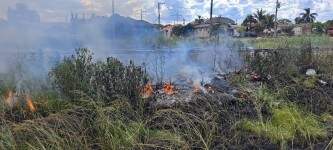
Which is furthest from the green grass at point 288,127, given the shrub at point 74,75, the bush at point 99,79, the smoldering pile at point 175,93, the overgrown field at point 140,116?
the shrub at point 74,75

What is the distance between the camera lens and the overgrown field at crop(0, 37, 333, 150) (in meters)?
6.31

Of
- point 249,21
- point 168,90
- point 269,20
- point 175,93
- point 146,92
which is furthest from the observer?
point 249,21

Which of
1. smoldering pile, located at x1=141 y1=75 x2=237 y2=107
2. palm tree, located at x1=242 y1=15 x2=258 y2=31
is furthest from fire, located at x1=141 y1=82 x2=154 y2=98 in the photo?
palm tree, located at x1=242 y1=15 x2=258 y2=31

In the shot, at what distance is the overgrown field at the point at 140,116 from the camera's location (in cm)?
631

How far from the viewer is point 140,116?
769cm

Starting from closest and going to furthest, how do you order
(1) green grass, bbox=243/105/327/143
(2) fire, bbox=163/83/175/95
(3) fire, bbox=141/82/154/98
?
(1) green grass, bbox=243/105/327/143
(3) fire, bbox=141/82/154/98
(2) fire, bbox=163/83/175/95

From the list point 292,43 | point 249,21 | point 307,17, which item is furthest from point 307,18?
point 292,43

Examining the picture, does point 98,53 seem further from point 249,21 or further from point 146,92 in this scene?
point 249,21

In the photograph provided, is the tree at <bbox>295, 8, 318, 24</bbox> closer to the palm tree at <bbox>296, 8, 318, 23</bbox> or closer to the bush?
the palm tree at <bbox>296, 8, 318, 23</bbox>

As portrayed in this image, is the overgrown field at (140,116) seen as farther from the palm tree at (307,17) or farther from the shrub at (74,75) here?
the palm tree at (307,17)

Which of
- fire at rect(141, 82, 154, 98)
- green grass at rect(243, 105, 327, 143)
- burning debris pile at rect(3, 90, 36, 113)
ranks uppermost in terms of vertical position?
fire at rect(141, 82, 154, 98)

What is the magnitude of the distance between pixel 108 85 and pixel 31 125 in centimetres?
273

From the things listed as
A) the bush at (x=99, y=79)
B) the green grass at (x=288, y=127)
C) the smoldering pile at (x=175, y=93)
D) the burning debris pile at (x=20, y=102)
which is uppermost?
the bush at (x=99, y=79)

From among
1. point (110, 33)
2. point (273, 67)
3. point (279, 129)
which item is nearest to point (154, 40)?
point (110, 33)
